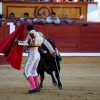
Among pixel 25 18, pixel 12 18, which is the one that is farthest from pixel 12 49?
pixel 12 18

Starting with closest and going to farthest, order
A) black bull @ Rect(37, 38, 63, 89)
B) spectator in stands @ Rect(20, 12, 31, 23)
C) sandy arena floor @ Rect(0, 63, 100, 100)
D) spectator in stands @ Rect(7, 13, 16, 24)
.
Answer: sandy arena floor @ Rect(0, 63, 100, 100) < black bull @ Rect(37, 38, 63, 89) < spectator in stands @ Rect(20, 12, 31, 23) < spectator in stands @ Rect(7, 13, 16, 24)

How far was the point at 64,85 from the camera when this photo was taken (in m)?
8.52

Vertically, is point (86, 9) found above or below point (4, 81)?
above

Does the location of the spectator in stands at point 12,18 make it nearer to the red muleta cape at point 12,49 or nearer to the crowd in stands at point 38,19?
the crowd in stands at point 38,19

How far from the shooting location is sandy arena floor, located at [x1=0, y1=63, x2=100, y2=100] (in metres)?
7.00

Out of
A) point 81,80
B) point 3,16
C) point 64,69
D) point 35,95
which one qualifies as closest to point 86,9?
point 3,16

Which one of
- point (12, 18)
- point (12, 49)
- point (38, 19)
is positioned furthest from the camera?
point (12, 18)

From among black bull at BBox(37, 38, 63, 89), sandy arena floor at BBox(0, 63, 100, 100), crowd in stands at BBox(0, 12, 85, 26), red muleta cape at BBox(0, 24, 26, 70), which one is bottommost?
sandy arena floor at BBox(0, 63, 100, 100)

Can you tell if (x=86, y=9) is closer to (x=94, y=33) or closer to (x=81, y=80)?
(x=94, y=33)

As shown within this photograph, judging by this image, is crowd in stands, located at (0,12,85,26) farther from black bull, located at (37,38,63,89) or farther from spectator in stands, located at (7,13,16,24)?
black bull, located at (37,38,63,89)

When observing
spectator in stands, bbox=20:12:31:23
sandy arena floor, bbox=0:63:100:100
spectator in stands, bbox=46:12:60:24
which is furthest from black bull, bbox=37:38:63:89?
spectator in stands, bbox=20:12:31:23

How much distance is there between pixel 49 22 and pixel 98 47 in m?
1.65

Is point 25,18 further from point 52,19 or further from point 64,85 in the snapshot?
point 64,85

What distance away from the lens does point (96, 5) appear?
14977mm
